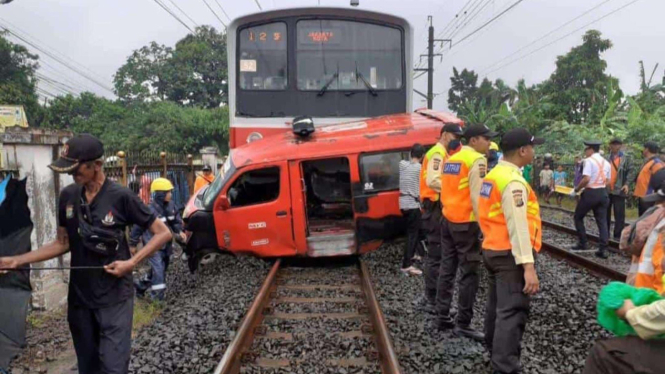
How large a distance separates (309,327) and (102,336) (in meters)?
2.29

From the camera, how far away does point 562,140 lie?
22.3 meters

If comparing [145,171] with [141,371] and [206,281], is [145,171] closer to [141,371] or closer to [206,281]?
[206,281]

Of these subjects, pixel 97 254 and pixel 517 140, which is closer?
pixel 97 254

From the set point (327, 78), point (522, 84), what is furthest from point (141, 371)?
point (522, 84)

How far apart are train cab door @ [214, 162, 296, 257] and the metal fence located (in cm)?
110

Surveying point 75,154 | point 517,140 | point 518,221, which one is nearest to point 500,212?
point 518,221

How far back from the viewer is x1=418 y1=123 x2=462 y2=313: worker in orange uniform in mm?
5297

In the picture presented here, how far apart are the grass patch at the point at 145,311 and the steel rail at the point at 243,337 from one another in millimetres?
1344

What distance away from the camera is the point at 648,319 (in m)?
2.16

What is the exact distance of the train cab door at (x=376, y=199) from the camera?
7.24 metres

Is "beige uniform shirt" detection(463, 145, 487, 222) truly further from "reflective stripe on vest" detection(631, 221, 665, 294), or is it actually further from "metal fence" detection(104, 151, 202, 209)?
"metal fence" detection(104, 151, 202, 209)

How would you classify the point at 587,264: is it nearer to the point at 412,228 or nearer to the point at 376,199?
the point at 412,228

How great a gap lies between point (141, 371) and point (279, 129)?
17.4 feet

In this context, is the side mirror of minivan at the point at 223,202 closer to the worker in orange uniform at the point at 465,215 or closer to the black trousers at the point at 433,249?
the black trousers at the point at 433,249
